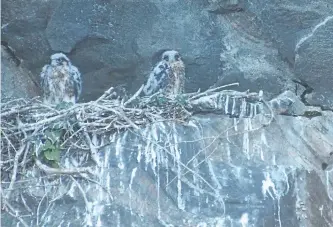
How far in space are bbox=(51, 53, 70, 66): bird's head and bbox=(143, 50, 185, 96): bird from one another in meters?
0.50

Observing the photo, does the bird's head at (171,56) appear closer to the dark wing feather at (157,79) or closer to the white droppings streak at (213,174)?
the dark wing feather at (157,79)

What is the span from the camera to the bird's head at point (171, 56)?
18.7 ft

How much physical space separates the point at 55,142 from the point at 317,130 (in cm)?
142

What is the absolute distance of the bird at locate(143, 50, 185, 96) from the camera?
18.8 feet

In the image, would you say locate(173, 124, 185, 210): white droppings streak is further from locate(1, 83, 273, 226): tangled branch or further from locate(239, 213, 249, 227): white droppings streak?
locate(239, 213, 249, 227): white droppings streak

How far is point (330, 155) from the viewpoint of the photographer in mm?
5102

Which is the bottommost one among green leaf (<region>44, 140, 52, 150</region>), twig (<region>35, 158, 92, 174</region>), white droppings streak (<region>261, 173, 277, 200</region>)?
white droppings streak (<region>261, 173, 277, 200</region>)

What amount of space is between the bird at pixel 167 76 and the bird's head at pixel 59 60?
503mm

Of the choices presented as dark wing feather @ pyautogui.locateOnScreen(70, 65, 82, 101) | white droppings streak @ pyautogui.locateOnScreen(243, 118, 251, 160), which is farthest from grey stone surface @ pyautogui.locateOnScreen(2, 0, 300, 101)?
white droppings streak @ pyautogui.locateOnScreen(243, 118, 251, 160)

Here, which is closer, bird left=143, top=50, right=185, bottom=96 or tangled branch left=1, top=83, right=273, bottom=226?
tangled branch left=1, top=83, right=273, bottom=226

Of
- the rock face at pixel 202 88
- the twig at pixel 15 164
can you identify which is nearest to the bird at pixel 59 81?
the rock face at pixel 202 88

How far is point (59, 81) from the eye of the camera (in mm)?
5750

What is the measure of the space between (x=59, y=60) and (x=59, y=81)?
0.14 metres

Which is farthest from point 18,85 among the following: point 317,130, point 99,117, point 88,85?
point 317,130
